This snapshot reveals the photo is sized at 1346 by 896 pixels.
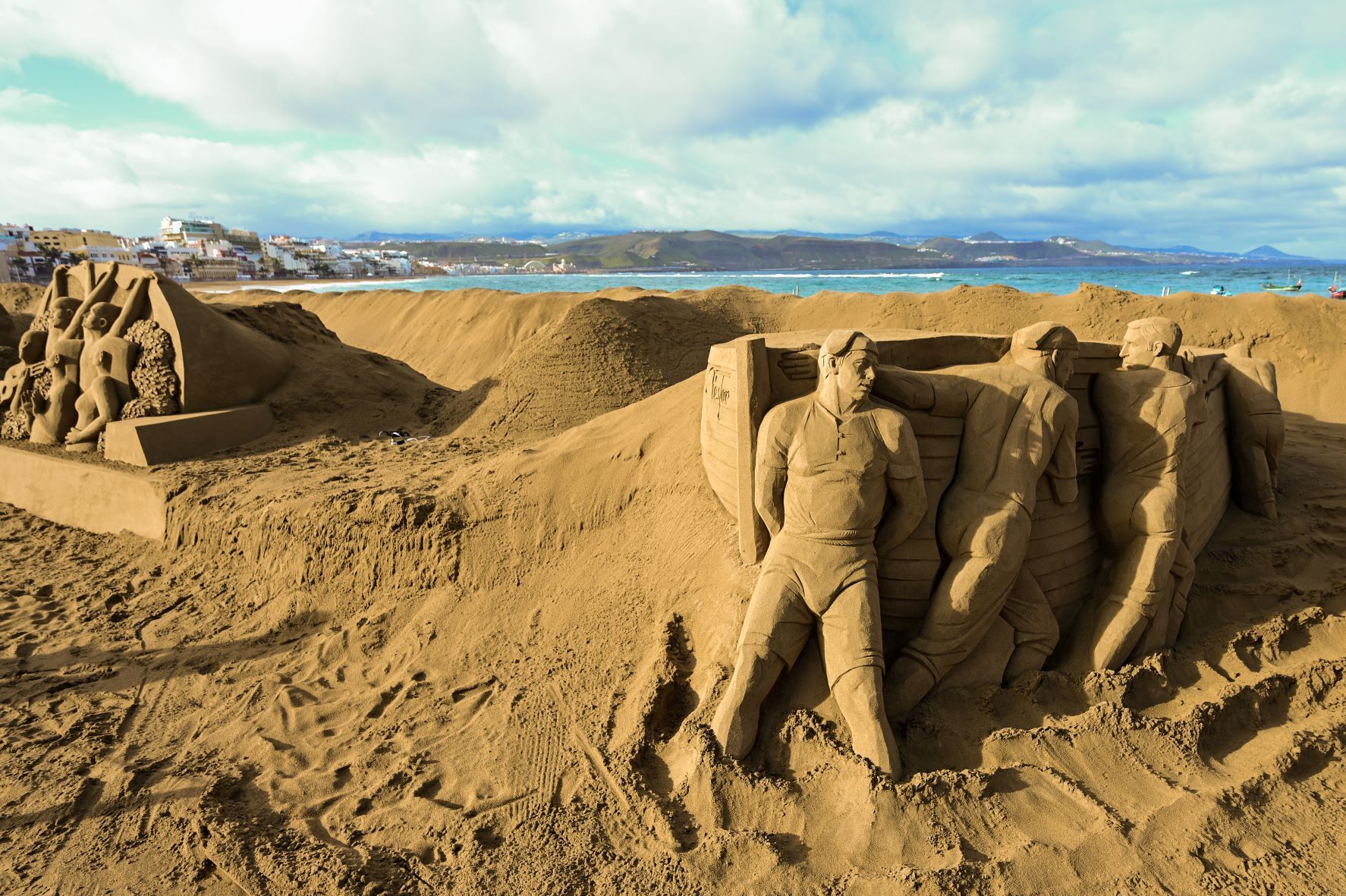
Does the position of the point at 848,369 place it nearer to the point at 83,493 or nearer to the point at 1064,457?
the point at 1064,457

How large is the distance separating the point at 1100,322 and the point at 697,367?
6239 millimetres

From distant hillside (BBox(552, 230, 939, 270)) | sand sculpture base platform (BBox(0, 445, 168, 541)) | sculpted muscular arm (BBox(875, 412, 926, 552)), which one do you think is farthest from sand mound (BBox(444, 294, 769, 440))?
distant hillside (BBox(552, 230, 939, 270))

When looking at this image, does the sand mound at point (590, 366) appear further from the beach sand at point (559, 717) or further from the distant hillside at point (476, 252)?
the distant hillside at point (476, 252)

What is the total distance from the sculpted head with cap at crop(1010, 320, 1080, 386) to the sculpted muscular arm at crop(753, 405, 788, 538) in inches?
51.3

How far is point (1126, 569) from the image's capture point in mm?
3619

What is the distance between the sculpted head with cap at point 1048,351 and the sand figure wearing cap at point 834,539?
85 cm

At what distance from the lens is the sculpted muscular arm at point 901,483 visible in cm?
315

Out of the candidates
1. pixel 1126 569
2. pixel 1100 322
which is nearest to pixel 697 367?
pixel 1100 322

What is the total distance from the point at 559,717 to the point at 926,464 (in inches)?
89.5

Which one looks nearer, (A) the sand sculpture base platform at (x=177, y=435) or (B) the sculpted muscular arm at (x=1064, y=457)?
(B) the sculpted muscular arm at (x=1064, y=457)

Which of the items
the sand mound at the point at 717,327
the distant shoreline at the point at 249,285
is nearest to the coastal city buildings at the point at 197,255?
the distant shoreline at the point at 249,285

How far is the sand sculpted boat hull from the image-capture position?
11.1 ft

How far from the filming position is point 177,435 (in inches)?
286

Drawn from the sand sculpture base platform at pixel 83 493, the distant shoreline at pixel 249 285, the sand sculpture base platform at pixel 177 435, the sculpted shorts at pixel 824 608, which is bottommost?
the distant shoreline at pixel 249 285
